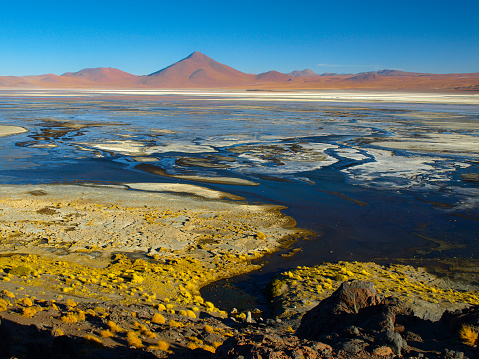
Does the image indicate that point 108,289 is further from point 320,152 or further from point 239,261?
point 320,152

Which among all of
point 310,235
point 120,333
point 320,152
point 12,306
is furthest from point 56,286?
point 320,152

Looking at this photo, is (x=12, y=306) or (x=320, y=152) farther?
(x=320, y=152)

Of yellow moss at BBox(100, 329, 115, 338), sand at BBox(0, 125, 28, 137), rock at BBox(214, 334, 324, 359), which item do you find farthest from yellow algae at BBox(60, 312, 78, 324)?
sand at BBox(0, 125, 28, 137)

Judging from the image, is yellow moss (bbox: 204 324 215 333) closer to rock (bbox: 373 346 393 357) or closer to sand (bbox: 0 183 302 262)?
rock (bbox: 373 346 393 357)

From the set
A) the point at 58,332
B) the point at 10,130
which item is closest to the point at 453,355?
the point at 58,332

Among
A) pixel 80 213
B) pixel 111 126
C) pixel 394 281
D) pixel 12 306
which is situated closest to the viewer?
pixel 12 306

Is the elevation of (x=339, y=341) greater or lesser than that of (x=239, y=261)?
greater

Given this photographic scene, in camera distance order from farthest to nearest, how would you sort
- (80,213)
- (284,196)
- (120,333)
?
(284,196)
(80,213)
(120,333)
